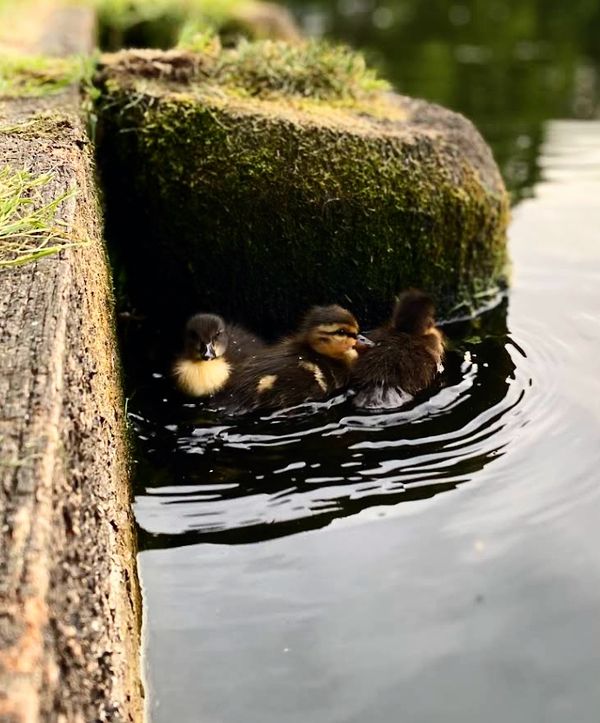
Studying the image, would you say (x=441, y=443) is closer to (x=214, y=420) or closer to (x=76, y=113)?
(x=214, y=420)

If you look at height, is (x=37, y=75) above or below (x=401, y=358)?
above

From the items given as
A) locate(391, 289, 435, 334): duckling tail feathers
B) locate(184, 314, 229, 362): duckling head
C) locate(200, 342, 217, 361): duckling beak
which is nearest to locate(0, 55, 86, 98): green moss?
locate(184, 314, 229, 362): duckling head

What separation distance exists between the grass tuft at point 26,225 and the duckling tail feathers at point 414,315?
1.80m

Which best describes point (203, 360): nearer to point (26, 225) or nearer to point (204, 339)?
point (204, 339)

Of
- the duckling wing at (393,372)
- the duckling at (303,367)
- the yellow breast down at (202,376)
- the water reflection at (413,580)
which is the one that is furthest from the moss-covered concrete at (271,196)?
the water reflection at (413,580)

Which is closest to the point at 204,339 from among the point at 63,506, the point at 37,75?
A: the point at 37,75

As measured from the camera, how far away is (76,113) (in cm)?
433

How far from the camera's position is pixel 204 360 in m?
4.19

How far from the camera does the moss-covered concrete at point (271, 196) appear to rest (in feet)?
15.4

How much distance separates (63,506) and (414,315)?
2.81 meters

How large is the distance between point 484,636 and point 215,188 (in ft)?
8.85

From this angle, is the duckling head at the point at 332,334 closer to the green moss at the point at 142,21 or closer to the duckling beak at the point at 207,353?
the duckling beak at the point at 207,353

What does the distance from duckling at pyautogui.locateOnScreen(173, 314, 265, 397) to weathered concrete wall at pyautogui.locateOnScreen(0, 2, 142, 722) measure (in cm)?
92

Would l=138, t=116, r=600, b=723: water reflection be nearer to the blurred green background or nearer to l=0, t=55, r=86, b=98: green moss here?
l=0, t=55, r=86, b=98: green moss
